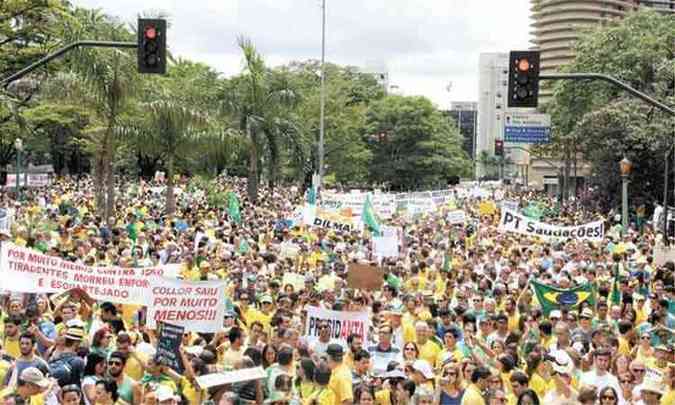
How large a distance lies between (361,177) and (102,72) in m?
52.1

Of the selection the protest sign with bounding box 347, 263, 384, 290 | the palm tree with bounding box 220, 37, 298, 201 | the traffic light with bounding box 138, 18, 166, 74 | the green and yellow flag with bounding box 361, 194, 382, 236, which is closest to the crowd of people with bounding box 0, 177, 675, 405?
the protest sign with bounding box 347, 263, 384, 290

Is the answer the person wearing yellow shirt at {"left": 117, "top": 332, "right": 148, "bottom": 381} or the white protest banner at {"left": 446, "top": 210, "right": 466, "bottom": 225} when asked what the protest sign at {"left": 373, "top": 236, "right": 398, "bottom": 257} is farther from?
the person wearing yellow shirt at {"left": 117, "top": 332, "right": 148, "bottom": 381}

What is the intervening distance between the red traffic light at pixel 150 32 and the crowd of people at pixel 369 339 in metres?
3.34

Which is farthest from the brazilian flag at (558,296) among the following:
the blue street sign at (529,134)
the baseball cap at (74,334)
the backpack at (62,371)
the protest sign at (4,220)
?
the blue street sign at (529,134)

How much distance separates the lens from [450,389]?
8.81m

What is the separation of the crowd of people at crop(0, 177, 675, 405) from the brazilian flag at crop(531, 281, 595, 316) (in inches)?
2.7

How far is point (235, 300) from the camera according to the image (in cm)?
1377

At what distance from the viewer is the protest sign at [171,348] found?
8672 mm

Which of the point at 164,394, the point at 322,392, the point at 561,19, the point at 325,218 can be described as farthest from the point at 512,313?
the point at 561,19

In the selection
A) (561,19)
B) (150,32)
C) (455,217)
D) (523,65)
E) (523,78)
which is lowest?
(455,217)

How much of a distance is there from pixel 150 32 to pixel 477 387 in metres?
8.64

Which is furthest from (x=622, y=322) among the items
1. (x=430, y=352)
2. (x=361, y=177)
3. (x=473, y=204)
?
(x=361, y=177)

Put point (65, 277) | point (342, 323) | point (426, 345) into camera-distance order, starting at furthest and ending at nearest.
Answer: point (65, 277)
point (342, 323)
point (426, 345)

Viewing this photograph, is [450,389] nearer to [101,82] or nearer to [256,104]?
[101,82]
